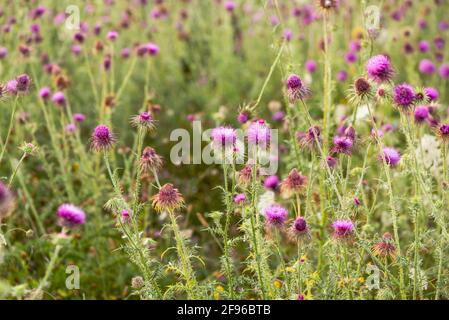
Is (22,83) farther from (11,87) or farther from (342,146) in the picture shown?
(342,146)

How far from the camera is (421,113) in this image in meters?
3.16

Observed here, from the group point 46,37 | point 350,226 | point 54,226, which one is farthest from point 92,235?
point 46,37

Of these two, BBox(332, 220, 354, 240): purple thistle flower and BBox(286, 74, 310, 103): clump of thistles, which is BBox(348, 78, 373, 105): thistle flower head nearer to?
BBox(286, 74, 310, 103): clump of thistles

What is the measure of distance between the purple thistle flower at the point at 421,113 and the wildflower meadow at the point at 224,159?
0.01m

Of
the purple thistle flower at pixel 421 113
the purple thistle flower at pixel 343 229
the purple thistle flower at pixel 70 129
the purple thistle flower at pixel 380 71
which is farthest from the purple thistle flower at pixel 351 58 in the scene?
the purple thistle flower at pixel 343 229

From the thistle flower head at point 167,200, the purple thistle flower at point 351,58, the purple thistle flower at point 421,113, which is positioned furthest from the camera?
the purple thistle flower at point 351,58

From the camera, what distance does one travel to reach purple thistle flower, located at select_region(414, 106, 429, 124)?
316 cm

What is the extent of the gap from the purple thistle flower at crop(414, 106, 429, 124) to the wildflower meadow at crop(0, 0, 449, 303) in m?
0.01

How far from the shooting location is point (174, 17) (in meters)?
6.97

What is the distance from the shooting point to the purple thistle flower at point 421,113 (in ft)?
10.4

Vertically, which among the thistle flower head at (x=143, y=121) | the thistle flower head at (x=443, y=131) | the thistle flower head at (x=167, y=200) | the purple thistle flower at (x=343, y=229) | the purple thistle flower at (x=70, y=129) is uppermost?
the purple thistle flower at (x=70, y=129)

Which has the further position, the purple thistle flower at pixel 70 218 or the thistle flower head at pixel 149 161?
the thistle flower head at pixel 149 161

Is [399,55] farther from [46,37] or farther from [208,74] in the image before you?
[46,37]

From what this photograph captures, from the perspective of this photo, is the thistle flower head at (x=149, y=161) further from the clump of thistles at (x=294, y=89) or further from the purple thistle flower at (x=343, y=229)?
the purple thistle flower at (x=343, y=229)
